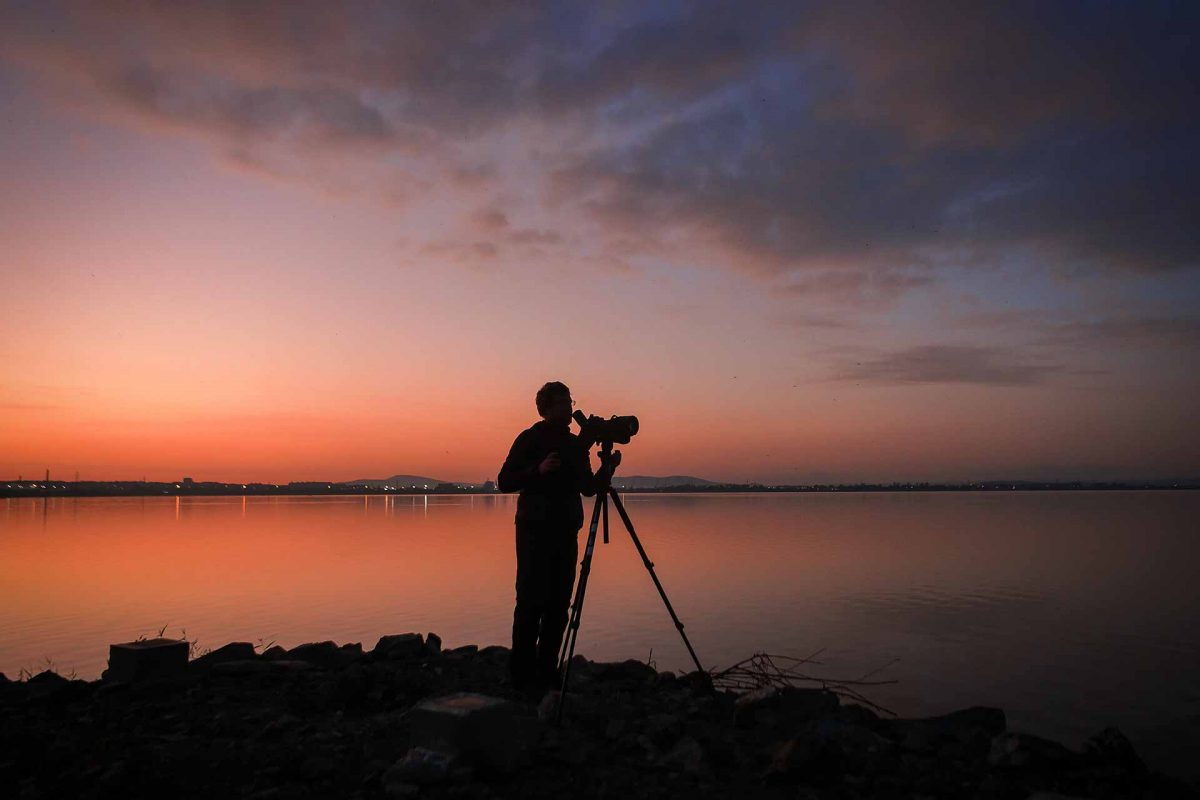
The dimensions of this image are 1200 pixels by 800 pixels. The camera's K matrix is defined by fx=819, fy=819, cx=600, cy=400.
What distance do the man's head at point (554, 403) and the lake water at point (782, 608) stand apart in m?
5.83

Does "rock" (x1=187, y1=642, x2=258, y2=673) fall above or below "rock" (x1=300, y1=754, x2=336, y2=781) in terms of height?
below

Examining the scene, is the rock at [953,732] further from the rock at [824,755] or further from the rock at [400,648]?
the rock at [400,648]

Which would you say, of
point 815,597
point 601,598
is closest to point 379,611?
point 601,598

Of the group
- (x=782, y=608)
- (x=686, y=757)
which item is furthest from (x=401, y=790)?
(x=782, y=608)

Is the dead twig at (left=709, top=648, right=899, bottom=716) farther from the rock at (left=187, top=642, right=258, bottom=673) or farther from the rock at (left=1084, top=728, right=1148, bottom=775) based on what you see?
the rock at (left=187, top=642, right=258, bottom=673)

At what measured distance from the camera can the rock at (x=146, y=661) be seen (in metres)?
6.86

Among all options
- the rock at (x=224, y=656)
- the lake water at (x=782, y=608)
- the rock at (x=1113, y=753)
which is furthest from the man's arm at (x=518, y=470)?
the lake water at (x=782, y=608)

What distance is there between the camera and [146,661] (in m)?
6.91

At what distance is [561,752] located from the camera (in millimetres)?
5012

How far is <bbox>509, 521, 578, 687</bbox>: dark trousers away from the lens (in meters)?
6.35

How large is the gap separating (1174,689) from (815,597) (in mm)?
8387

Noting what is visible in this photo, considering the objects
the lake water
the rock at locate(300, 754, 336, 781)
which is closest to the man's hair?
the rock at locate(300, 754, 336, 781)

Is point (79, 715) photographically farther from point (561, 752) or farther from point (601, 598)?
point (601, 598)

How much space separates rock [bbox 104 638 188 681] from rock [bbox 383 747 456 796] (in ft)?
11.5
